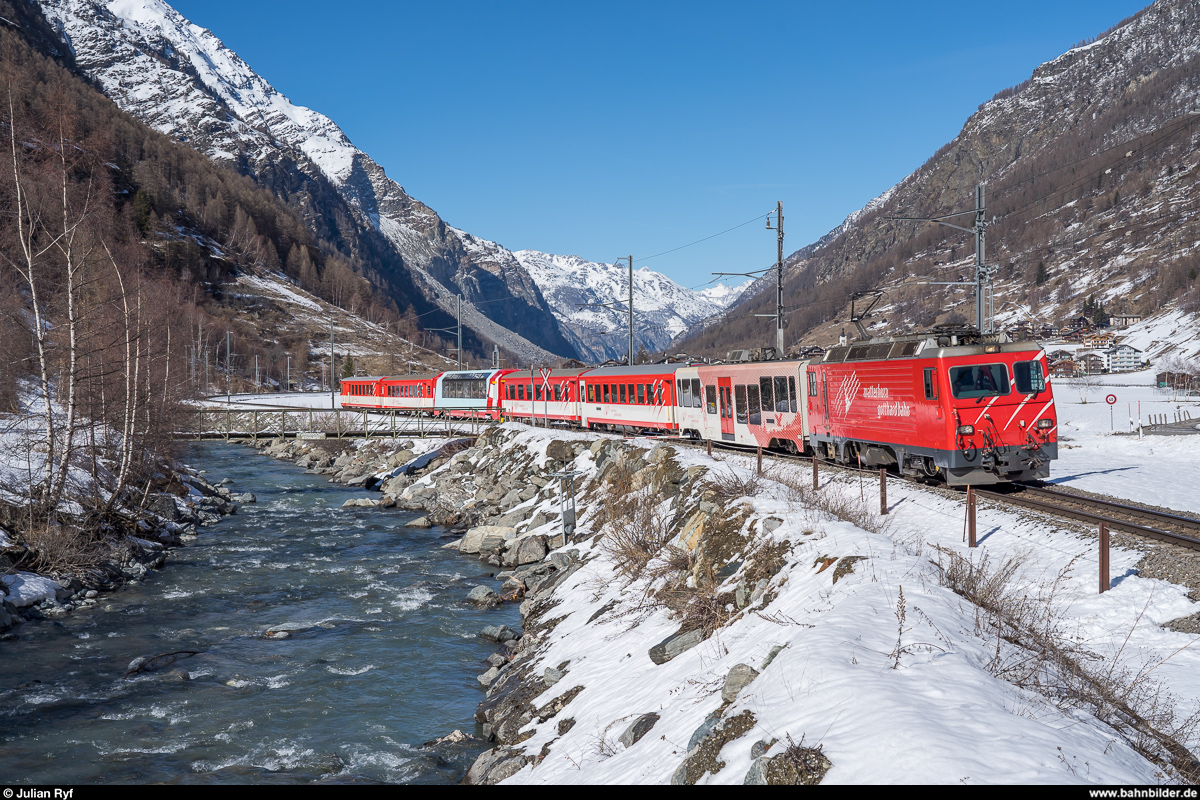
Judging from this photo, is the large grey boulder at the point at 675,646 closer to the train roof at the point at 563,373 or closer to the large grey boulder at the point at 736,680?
the large grey boulder at the point at 736,680

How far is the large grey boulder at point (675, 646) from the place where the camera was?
9969mm

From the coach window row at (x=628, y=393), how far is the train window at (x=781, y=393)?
887 centimetres

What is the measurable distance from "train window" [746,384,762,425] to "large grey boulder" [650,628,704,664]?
57.9 feet

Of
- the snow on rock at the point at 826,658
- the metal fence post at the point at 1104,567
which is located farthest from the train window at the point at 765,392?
the metal fence post at the point at 1104,567

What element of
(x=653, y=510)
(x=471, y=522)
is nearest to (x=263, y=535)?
(x=471, y=522)

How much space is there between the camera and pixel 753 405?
27406 millimetres

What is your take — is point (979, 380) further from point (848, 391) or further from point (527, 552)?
point (527, 552)

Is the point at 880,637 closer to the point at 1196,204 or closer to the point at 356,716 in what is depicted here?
the point at 356,716

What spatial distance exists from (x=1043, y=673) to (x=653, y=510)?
37.5 ft

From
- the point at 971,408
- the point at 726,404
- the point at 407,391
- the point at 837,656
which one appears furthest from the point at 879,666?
the point at 407,391

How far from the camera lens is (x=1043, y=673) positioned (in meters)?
7.33

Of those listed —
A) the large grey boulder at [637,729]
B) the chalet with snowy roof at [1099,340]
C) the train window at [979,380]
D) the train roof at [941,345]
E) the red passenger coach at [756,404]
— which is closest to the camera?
the large grey boulder at [637,729]

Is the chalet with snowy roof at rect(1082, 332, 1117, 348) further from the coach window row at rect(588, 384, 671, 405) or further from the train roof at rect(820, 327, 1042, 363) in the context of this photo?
the train roof at rect(820, 327, 1042, 363)

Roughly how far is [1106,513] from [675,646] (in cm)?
949
